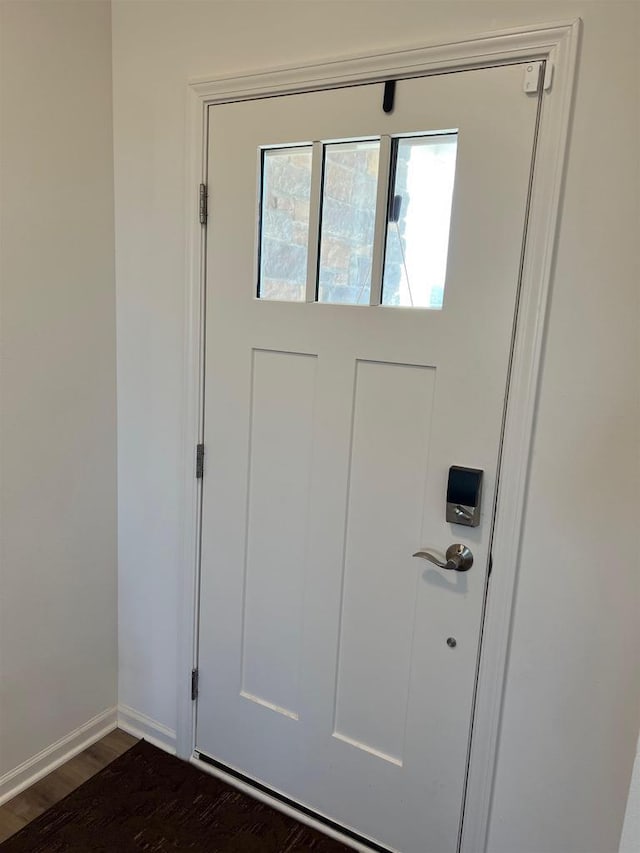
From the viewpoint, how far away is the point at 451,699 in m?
1.57

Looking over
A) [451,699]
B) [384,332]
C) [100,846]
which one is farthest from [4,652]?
[384,332]

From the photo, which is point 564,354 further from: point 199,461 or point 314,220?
point 199,461

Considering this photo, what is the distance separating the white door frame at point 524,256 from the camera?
4.13ft

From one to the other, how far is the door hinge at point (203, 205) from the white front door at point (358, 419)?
0.07ft

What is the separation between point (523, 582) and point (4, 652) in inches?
59.6

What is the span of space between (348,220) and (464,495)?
2.47 feet

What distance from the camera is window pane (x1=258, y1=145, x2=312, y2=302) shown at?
162cm

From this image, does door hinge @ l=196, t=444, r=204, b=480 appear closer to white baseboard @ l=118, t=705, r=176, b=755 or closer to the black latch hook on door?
white baseboard @ l=118, t=705, r=176, b=755

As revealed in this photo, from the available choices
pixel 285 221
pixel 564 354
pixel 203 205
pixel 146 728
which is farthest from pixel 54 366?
A: pixel 564 354

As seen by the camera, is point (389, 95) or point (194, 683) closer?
point (389, 95)

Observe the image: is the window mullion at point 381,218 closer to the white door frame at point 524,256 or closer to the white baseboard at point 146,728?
the white door frame at point 524,256

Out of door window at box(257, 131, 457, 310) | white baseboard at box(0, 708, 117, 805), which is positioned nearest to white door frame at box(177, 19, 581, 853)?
door window at box(257, 131, 457, 310)

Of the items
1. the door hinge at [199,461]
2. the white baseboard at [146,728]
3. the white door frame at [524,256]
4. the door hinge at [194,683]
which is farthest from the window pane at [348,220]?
the white baseboard at [146,728]

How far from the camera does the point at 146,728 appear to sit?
2.18 m
